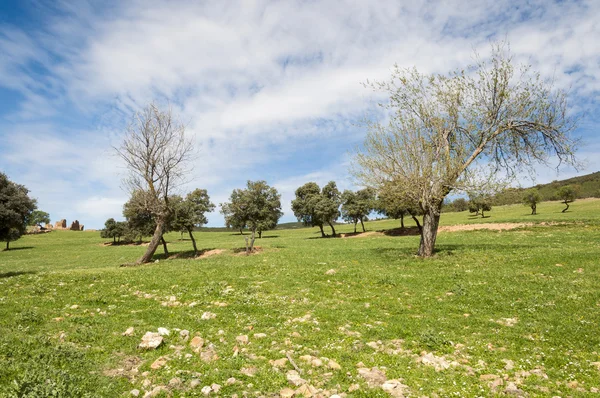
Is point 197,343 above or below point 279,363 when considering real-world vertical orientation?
above

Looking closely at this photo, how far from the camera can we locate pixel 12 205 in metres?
23.7

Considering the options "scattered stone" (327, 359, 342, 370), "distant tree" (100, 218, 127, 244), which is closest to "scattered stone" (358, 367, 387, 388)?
"scattered stone" (327, 359, 342, 370)

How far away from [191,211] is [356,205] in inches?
1575

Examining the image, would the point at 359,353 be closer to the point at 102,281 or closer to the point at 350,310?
the point at 350,310

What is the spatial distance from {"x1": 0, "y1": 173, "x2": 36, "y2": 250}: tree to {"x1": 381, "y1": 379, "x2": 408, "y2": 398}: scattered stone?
90.3ft

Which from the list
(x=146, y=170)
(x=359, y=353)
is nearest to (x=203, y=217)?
(x=146, y=170)

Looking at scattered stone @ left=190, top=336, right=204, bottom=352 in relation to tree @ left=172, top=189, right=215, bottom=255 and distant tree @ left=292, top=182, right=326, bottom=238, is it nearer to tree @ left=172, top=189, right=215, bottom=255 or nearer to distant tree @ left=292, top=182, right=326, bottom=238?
tree @ left=172, top=189, right=215, bottom=255

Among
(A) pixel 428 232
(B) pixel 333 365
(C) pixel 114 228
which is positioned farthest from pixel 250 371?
(C) pixel 114 228

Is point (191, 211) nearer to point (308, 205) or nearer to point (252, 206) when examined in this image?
point (252, 206)

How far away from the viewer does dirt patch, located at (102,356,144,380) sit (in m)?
7.41

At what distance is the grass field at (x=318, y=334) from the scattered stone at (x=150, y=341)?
0.63 ft

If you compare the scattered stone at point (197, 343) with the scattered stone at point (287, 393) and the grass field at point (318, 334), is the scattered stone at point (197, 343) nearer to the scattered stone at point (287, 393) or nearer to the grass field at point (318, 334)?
the grass field at point (318, 334)

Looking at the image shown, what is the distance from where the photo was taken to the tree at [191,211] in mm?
40094

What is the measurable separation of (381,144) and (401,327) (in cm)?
1576
